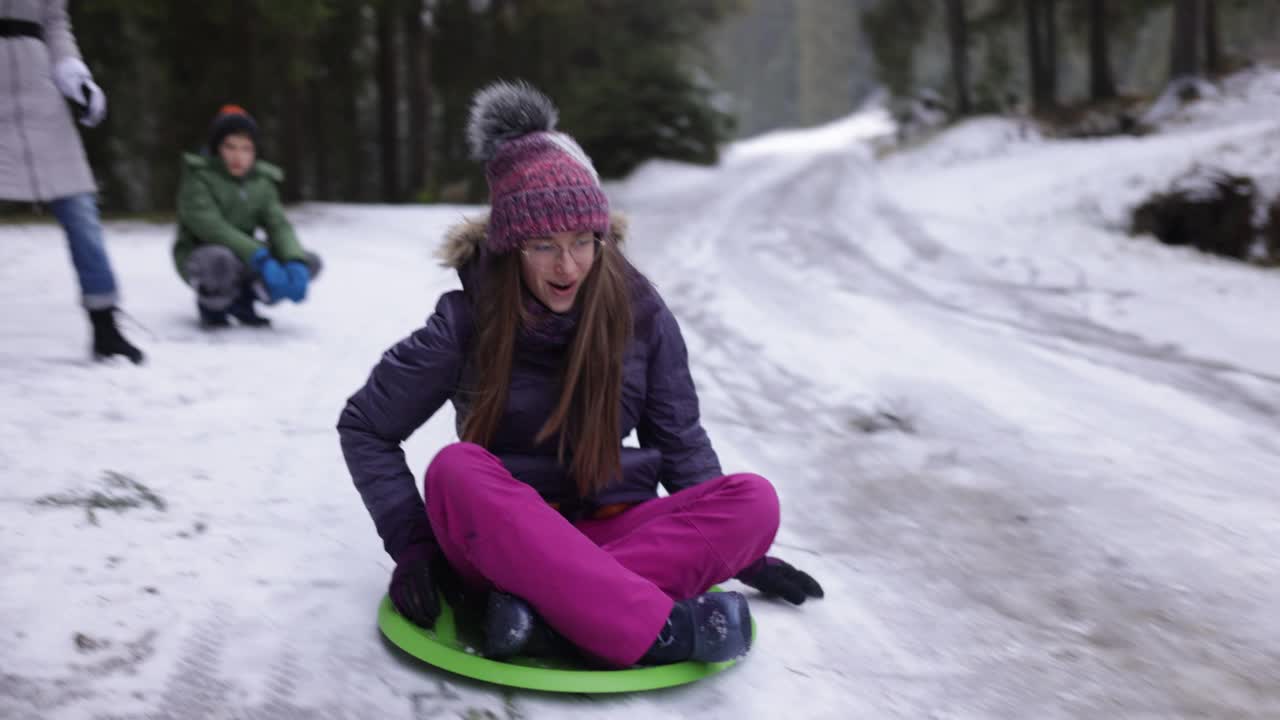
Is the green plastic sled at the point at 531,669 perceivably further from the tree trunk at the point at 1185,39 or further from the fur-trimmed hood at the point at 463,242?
the tree trunk at the point at 1185,39

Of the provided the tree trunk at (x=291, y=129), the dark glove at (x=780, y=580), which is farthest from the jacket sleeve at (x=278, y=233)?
the tree trunk at (x=291, y=129)

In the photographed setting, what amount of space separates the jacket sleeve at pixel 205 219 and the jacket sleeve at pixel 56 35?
1350 mm

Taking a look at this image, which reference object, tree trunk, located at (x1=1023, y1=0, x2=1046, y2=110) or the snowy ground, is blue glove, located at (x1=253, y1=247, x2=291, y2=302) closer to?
the snowy ground

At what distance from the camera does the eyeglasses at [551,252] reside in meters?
2.49

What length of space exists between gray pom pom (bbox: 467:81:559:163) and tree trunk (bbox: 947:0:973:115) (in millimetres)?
21902

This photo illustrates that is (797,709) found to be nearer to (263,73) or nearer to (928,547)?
(928,547)

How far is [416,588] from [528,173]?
958 millimetres

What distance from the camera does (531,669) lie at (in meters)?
2.29

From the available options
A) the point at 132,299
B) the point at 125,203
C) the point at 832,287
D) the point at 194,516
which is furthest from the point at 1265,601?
the point at 125,203

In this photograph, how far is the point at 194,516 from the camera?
3283 millimetres

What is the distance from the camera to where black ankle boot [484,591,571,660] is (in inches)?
90.4

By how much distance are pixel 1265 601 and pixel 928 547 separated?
2.89 feet

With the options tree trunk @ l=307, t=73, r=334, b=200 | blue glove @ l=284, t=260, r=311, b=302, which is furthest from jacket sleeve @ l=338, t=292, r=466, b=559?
tree trunk @ l=307, t=73, r=334, b=200

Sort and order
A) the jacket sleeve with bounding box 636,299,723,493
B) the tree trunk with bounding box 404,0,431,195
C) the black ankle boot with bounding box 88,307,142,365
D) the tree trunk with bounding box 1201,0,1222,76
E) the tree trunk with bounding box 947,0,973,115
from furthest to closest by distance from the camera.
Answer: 1. the tree trunk with bounding box 947,0,973,115
2. the tree trunk with bounding box 1201,0,1222,76
3. the tree trunk with bounding box 404,0,431,195
4. the black ankle boot with bounding box 88,307,142,365
5. the jacket sleeve with bounding box 636,299,723,493
